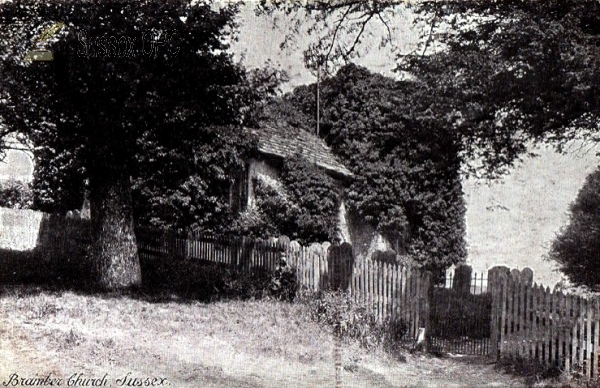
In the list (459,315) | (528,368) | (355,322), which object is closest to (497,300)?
(528,368)

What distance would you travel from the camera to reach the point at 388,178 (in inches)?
997

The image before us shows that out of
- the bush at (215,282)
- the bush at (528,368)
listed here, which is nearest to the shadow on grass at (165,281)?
the bush at (215,282)

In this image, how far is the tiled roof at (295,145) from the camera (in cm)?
2236

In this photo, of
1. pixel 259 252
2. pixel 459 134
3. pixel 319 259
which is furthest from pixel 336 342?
pixel 459 134

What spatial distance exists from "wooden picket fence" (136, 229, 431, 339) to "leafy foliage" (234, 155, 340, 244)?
4.73m

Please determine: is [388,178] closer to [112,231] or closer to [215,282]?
[215,282]

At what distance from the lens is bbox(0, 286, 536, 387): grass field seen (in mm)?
7188

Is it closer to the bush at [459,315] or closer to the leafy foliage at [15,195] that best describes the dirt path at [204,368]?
the bush at [459,315]

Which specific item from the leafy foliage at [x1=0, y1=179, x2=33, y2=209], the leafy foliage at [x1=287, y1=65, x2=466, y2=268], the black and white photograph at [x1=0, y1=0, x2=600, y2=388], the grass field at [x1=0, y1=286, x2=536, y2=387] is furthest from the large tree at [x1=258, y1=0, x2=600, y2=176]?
the leafy foliage at [x1=0, y1=179, x2=33, y2=209]

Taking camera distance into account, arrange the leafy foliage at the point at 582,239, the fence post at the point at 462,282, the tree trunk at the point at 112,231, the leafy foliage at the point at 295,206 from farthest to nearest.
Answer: the leafy foliage at the point at 582,239
the leafy foliage at the point at 295,206
the fence post at the point at 462,282
the tree trunk at the point at 112,231

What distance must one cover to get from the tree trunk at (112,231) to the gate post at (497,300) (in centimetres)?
768

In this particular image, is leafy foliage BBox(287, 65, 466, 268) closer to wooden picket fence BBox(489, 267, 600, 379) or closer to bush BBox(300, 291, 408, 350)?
bush BBox(300, 291, 408, 350)

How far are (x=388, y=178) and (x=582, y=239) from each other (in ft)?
29.3

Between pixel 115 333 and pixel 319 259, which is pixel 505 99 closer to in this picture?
pixel 319 259
